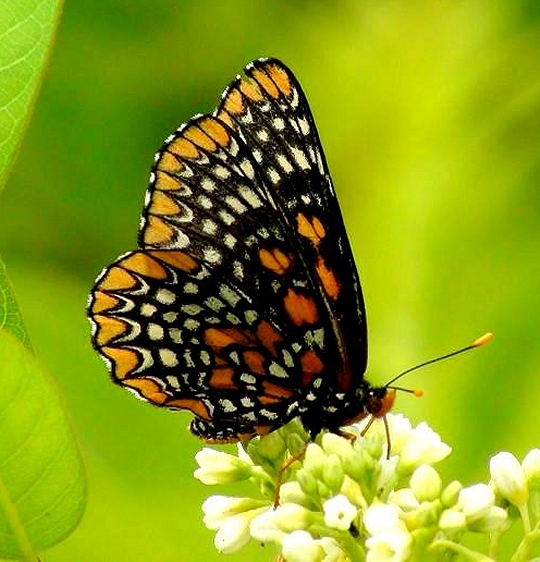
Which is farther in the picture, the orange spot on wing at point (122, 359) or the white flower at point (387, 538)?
the orange spot on wing at point (122, 359)

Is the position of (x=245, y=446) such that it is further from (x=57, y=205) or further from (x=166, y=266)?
(x=57, y=205)

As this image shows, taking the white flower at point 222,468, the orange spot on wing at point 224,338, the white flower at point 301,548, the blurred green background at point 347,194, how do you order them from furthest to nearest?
the blurred green background at point 347,194 → the orange spot on wing at point 224,338 → the white flower at point 222,468 → the white flower at point 301,548

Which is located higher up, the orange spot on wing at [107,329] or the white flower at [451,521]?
the orange spot on wing at [107,329]

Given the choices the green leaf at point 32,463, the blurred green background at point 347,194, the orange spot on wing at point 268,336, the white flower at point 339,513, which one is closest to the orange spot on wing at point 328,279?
the orange spot on wing at point 268,336

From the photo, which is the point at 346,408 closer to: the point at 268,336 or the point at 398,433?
the point at 398,433

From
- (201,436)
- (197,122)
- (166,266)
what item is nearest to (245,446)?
(201,436)

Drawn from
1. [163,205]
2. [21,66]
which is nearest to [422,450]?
[163,205]

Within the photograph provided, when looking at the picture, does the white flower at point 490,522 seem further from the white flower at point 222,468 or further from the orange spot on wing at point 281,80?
the orange spot on wing at point 281,80
